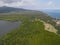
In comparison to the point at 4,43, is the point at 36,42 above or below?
above

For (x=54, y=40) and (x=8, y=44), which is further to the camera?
(x=8, y=44)

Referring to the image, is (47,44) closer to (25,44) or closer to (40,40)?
(40,40)

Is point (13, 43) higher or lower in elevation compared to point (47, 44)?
lower

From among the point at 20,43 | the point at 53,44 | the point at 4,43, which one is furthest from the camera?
the point at 4,43

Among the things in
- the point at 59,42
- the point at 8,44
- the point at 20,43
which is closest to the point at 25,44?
the point at 20,43

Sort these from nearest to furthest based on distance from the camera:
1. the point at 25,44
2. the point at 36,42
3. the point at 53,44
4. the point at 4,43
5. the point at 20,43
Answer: the point at 53,44 < the point at 36,42 < the point at 25,44 < the point at 20,43 < the point at 4,43

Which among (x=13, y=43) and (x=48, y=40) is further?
(x=13, y=43)

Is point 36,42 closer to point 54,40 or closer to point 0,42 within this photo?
point 54,40

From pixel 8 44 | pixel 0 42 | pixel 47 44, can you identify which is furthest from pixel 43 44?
pixel 0 42

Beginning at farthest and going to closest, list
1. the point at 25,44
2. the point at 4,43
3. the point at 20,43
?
the point at 4,43
the point at 20,43
the point at 25,44
